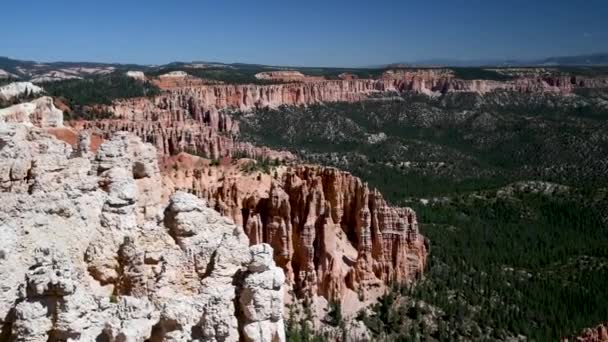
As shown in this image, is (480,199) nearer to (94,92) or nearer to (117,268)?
(94,92)

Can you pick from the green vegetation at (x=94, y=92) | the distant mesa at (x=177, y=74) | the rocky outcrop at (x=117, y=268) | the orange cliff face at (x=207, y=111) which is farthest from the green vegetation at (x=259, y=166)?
the distant mesa at (x=177, y=74)

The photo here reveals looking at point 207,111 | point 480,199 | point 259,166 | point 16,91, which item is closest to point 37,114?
point 259,166

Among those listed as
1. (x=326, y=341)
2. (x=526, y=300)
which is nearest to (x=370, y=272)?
(x=326, y=341)

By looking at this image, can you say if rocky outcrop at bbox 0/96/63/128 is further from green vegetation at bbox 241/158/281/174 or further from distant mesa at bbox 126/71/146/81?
distant mesa at bbox 126/71/146/81

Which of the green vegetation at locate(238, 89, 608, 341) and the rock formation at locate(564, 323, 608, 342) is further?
the green vegetation at locate(238, 89, 608, 341)

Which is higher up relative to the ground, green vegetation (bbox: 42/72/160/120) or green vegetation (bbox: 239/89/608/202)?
green vegetation (bbox: 42/72/160/120)

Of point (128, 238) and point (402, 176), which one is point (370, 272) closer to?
point (128, 238)

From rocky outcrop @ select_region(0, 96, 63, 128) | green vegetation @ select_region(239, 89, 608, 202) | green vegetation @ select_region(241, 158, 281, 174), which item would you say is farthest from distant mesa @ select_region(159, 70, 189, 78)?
green vegetation @ select_region(241, 158, 281, 174)
